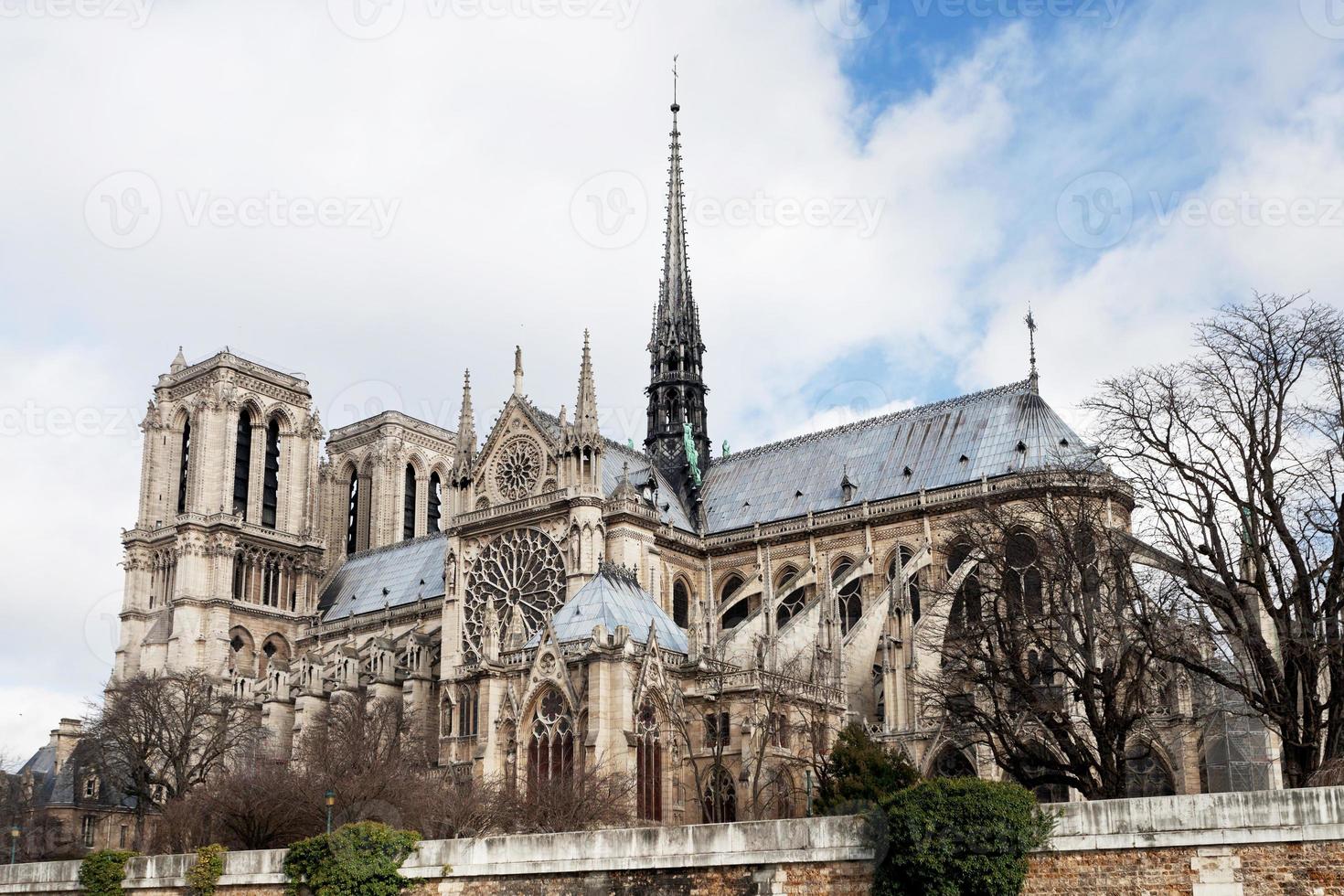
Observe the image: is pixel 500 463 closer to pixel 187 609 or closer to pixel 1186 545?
pixel 187 609

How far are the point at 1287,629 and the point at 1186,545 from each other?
331 centimetres

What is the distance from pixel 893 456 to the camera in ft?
192

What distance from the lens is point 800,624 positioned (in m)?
48.5

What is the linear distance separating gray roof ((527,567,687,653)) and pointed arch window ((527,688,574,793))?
6.35ft

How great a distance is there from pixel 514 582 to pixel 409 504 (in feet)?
126

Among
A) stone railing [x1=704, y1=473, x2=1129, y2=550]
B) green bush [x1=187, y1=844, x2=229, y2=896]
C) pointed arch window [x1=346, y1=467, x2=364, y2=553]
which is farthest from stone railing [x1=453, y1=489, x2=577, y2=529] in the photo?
pointed arch window [x1=346, y1=467, x2=364, y2=553]

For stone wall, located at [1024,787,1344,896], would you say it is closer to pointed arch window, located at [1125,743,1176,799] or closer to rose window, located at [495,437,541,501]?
pointed arch window, located at [1125,743,1176,799]

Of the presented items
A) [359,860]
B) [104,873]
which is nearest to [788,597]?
[104,873]

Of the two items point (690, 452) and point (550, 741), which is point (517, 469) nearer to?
point (690, 452)

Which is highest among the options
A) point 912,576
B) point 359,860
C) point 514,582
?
point 514,582

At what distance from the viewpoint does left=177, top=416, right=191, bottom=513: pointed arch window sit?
79.4 m

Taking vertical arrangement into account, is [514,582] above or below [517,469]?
below

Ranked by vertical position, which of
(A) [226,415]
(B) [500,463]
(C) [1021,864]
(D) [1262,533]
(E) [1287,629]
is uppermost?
(A) [226,415]

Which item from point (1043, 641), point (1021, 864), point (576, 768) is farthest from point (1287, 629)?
point (576, 768)
